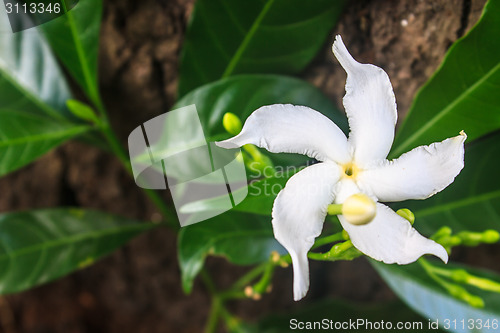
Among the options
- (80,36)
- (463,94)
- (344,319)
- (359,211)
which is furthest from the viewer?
(344,319)

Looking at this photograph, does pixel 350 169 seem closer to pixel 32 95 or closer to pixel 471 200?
pixel 471 200

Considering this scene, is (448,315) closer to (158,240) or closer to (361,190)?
(361,190)

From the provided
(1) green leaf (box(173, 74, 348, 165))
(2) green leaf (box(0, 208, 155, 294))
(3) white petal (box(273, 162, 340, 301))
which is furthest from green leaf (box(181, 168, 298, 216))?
(2) green leaf (box(0, 208, 155, 294))

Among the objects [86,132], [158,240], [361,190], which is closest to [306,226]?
[361,190]

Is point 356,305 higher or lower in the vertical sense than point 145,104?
lower

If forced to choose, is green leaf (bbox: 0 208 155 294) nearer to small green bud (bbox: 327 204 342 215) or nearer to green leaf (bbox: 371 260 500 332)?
green leaf (bbox: 371 260 500 332)

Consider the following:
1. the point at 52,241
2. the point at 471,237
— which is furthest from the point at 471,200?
the point at 52,241
